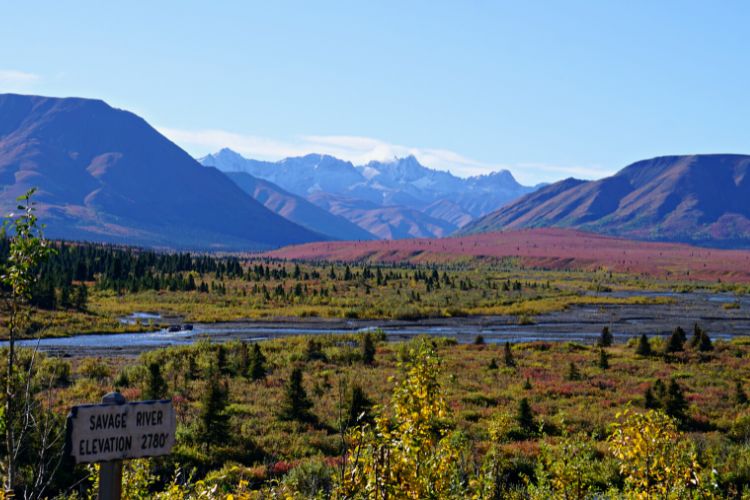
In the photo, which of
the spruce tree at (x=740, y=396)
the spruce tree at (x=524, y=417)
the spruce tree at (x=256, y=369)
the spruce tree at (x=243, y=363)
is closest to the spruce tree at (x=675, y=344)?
the spruce tree at (x=740, y=396)

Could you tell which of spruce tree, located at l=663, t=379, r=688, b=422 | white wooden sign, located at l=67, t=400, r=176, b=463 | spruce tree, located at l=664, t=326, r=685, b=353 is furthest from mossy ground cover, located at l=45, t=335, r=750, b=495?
white wooden sign, located at l=67, t=400, r=176, b=463

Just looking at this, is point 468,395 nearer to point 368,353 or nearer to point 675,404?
point 675,404

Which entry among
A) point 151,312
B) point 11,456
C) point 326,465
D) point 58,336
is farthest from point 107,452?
point 151,312

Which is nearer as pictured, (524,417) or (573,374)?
(524,417)

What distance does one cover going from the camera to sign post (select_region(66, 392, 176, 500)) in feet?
16.4

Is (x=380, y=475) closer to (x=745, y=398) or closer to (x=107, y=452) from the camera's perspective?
(x=107, y=452)

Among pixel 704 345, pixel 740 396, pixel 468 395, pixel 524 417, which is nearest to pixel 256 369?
pixel 468 395

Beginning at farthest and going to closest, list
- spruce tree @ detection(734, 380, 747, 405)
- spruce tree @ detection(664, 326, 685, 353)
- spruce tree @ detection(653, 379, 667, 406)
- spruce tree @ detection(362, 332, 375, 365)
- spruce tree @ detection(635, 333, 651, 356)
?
1. spruce tree @ detection(664, 326, 685, 353)
2. spruce tree @ detection(635, 333, 651, 356)
3. spruce tree @ detection(362, 332, 375, 365)
4. spruce tree @ detection(734, 380, 747, 405)
5. spruce tree @ detection(653, 379, 667, 406)

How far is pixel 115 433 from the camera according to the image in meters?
5.19

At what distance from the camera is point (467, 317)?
2842 inches

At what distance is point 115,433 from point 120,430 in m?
0.04

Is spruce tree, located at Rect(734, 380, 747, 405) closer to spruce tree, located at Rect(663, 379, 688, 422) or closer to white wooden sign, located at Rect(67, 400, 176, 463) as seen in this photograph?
spruce tree, located at Rect(663, 379, 688, 422)

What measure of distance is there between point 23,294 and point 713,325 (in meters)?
68.7

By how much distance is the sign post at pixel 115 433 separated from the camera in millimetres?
5000
